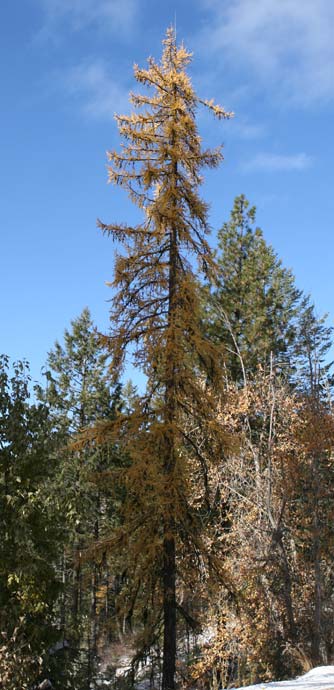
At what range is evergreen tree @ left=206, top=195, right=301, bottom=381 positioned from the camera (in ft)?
82.9

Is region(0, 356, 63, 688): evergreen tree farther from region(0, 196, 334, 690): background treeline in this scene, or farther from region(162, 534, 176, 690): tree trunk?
region(162, 534, 176, 690): tree trunk

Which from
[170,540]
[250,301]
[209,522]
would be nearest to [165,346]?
[170,540]

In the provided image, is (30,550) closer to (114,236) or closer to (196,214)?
(114,236)

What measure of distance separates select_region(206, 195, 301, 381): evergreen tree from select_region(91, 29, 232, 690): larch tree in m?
12.0

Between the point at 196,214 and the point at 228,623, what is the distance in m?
11.4

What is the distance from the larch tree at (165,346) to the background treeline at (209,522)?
166 mm

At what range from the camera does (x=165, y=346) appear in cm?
1228

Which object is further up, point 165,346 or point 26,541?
point 165,346

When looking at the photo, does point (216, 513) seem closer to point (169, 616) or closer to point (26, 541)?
point (169, 616)

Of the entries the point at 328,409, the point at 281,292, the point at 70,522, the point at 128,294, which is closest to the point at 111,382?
the point at 128,294

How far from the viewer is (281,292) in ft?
90.4

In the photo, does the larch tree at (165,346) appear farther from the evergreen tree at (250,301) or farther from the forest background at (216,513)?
the evergreen tree at (250,301)

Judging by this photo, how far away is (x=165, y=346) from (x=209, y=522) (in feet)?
28.6

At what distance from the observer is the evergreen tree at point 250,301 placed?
995 inches
